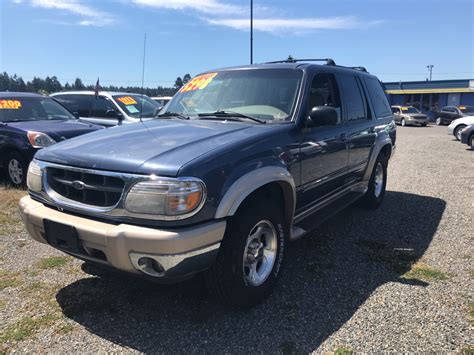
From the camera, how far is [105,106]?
31.6ft

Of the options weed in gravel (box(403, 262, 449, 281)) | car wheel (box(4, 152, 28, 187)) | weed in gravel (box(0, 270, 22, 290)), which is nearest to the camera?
weed in gravel (box(0, 270, 22, 290))

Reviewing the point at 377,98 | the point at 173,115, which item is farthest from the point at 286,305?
the point at 377,98

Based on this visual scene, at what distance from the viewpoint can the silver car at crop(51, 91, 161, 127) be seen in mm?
9297

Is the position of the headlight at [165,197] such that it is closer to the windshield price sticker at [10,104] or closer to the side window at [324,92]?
the side window at [324,92]

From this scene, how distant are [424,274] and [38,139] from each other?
581cm

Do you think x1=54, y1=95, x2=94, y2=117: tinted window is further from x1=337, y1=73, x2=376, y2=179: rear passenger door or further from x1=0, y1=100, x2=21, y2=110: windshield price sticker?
x1=337, y1=73, x2=376, y2=179: rear passenger door

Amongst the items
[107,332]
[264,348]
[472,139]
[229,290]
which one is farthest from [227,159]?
[472,139]

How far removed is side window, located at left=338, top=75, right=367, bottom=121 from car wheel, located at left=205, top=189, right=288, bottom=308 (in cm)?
201

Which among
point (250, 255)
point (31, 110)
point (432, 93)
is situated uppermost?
point (432, 93)

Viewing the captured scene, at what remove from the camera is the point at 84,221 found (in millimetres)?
2777

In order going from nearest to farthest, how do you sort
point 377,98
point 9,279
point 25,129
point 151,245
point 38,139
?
point 151,245 → point 9,279 → point 377,98 → point 38,139 → point 25,129

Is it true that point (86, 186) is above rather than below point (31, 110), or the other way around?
below

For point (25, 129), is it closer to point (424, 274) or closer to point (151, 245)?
point (151, 245)

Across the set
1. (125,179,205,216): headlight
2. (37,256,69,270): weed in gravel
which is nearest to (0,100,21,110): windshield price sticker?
(37,256,69,270): weed in gravel
